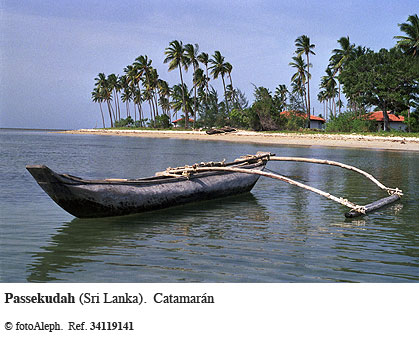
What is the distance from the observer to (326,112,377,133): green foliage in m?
41.0

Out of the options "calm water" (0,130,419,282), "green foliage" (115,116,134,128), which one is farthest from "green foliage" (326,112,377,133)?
"green foliage" (115,116,134,128)

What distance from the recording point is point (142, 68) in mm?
68312

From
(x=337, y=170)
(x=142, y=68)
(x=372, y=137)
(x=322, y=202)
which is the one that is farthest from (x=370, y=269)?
(x=142, y=68)

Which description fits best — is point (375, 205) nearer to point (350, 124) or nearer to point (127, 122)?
point (350, 124)

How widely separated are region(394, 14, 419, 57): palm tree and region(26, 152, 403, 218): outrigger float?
1320 inches

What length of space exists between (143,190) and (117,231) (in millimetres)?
1177

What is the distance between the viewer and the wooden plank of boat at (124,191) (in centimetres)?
692

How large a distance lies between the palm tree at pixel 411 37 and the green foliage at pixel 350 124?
7.12 metres

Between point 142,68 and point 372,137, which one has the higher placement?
point 142,68

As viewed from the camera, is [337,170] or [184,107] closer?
[337,170]

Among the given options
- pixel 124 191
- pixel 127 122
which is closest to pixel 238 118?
pixel 127 122

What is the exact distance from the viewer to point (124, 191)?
7812 mm

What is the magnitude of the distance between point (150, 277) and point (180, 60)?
57.4m
